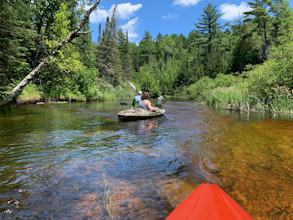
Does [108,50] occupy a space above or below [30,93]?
above

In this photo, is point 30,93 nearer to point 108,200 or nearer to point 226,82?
point 108,200

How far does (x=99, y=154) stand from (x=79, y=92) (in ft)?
64.6

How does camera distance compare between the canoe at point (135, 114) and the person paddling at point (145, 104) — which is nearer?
the canoe at point (135, 114)

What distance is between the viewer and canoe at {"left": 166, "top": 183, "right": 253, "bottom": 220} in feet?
3.68

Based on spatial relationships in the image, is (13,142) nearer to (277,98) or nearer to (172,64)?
(277,98)

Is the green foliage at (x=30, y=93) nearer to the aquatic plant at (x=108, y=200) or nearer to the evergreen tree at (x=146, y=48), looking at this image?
the aquatic plant at (x=108, y=200)

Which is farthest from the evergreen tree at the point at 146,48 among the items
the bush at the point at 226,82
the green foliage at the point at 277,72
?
the green foliage at the point at 277,72

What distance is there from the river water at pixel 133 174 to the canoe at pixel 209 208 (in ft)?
3.17

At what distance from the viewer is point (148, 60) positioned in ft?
223

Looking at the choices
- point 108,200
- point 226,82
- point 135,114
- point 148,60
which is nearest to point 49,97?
point 135,114

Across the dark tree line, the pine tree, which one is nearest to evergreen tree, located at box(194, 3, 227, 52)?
the dark tree line

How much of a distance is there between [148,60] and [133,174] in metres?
67.9

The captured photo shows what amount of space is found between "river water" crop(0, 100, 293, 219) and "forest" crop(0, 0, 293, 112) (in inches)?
276

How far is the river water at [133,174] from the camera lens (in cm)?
221
